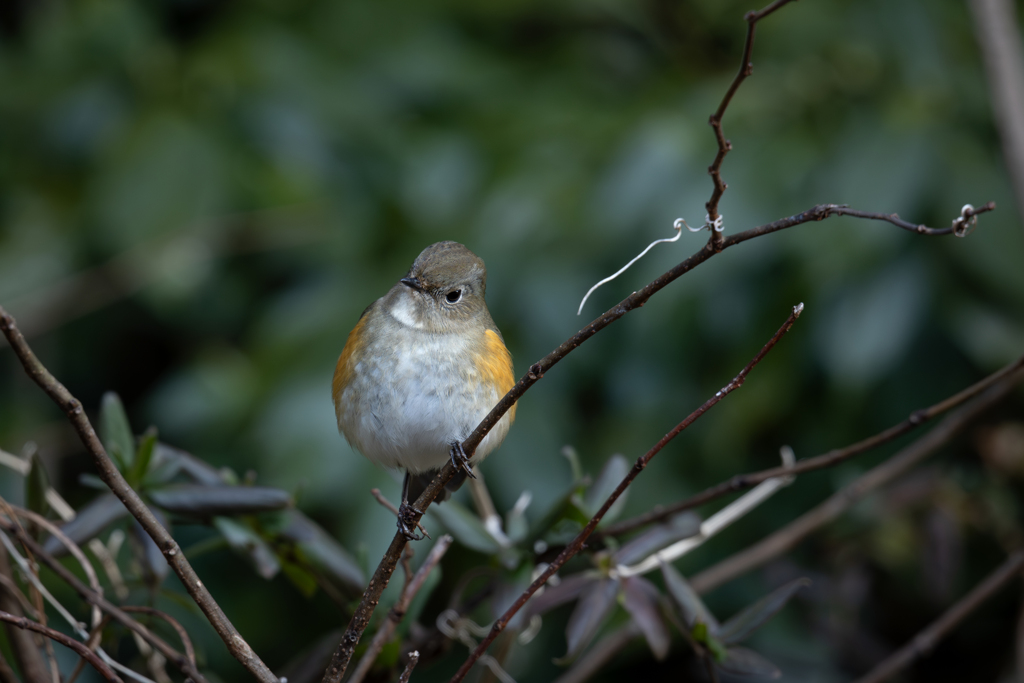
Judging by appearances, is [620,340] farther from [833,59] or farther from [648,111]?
[833,59]

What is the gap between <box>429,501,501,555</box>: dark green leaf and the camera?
4.79 feet

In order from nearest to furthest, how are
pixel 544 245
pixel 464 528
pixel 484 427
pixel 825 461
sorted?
pixel 484 427
pixel 825 461
pixel 464 528
pixel 544 245

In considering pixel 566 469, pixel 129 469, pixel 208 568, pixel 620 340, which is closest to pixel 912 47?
pixel 620 340

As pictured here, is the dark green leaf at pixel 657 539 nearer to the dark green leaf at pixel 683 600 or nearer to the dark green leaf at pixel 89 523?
the dark green leaf at pixel 683 600

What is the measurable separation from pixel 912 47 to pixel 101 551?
7.83 feet

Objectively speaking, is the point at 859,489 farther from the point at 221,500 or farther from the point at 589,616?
the point at 221,500

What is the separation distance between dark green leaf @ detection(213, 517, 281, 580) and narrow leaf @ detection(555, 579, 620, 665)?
465mm

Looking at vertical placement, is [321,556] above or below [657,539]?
below

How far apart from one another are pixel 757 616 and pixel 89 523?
3.41 ft

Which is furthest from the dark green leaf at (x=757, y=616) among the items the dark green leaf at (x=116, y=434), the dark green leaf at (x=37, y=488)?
the dark green leaf at (x=37, y=488)

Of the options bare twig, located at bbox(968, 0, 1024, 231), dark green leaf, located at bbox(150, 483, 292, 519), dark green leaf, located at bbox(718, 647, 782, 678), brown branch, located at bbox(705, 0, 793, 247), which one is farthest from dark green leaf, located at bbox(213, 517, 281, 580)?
bare twig, located at bbox(968, 0, 1024, 231)

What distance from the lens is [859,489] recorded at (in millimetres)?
1635

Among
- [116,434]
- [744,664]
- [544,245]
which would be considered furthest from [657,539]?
[544,245]

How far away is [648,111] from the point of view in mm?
2859
